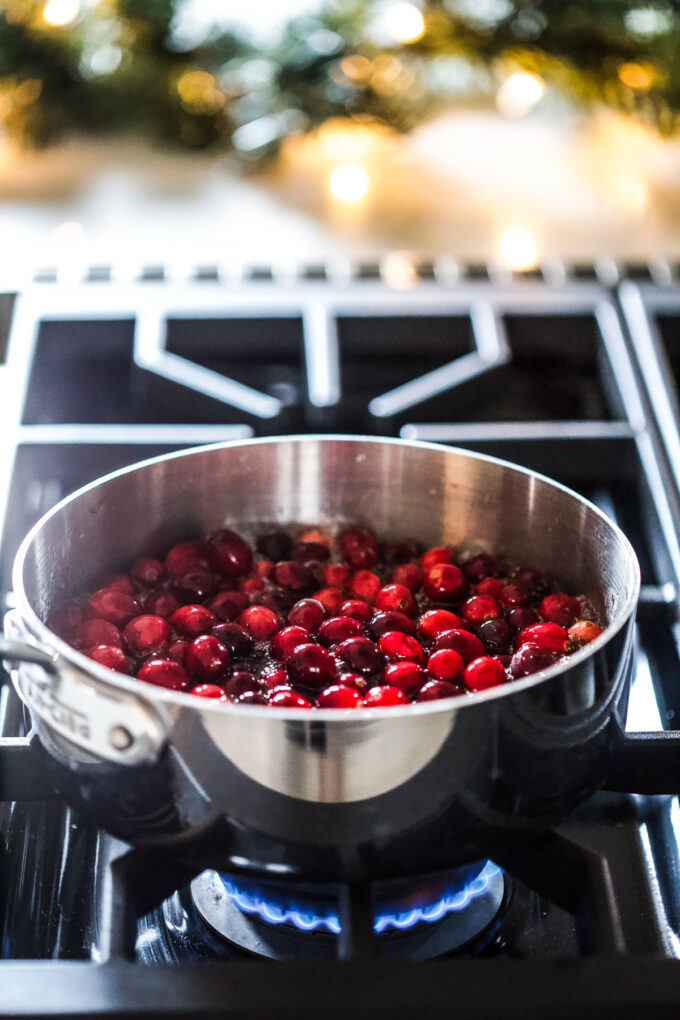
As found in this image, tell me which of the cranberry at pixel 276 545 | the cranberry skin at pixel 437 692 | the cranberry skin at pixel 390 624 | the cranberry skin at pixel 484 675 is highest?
the cranberry at pixel 276 545

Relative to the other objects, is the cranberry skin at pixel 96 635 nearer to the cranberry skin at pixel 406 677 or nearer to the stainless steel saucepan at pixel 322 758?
the stainless steel saucepan at pixel 322 758

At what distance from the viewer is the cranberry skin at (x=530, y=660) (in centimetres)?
51

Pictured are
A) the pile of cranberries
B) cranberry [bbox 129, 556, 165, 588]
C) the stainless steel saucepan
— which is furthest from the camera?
cranberry [bbox 129, 556, 165, 588]

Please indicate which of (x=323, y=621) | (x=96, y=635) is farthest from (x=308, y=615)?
(x=96, y=635)

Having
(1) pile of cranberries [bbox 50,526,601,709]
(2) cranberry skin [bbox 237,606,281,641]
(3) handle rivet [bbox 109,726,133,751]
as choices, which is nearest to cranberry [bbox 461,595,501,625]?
(1) pile of cranberries [bbox 50,526,601,709]

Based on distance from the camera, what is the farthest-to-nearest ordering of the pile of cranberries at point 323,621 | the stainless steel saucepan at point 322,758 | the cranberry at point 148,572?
the cranberry at point 148,572
the pile of cranberries at point 323,621
the stainless steel saucepan at point 322,758

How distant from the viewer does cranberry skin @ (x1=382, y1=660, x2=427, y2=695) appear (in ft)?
1.65

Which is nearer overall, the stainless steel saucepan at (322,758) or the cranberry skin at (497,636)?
the stainless steel saucepan at (322,758)

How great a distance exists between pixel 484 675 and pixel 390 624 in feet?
0.24

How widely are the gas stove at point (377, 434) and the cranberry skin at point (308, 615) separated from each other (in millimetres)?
132

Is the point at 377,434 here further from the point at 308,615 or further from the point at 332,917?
the point at 332,917

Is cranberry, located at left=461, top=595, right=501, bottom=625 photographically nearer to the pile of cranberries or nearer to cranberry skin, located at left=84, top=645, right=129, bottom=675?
the pile of cranberries

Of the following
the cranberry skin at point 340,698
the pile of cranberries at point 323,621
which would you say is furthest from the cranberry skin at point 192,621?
the cranberry skin at point 340,698

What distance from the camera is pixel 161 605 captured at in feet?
1.90
